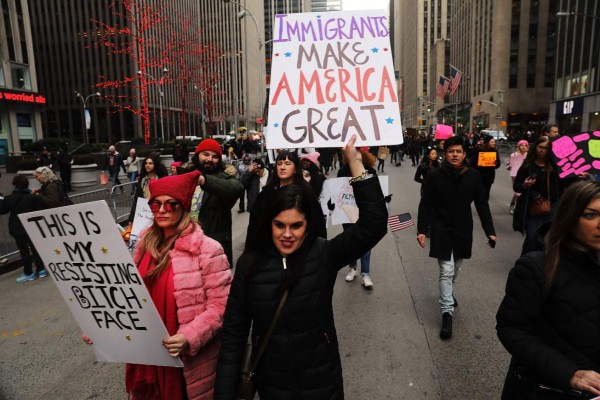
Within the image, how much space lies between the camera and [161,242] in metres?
2.46

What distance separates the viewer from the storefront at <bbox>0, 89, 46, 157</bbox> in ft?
117

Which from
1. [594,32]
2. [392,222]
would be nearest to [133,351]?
[392,222]

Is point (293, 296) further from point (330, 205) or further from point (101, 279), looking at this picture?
point (330, 205)

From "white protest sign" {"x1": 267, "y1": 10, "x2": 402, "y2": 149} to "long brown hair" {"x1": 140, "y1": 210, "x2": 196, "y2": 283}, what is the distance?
91cm

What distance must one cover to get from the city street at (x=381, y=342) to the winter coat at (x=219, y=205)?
4.90 feet

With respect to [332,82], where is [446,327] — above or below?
below

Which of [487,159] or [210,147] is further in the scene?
[487,159]

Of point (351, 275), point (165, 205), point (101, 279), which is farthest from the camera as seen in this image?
point (351, 275)

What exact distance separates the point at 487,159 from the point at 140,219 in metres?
8.14

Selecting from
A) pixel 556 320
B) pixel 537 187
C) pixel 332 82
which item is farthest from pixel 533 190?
pixel 556 320

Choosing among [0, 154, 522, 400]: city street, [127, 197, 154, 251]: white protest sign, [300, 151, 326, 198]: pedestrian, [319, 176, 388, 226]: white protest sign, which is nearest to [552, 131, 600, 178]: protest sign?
[0, 154, 522, 400]: city street

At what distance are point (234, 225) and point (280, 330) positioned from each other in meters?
8.59

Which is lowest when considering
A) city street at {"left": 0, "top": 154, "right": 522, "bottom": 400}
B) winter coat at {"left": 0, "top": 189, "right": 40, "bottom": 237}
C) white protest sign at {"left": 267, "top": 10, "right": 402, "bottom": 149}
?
city street at {"left": 0, "top": 154, "right": 522, "bottom": 400}

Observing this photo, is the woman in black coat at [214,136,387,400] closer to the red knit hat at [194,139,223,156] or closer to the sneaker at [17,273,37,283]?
the red knit hat at [194,139,223,156]
